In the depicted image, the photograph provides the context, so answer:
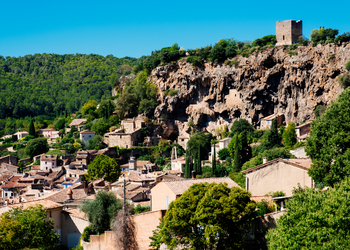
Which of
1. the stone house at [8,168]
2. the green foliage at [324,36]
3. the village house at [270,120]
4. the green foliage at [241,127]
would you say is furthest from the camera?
the stone house at [8,168]

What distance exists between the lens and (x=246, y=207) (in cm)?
1988

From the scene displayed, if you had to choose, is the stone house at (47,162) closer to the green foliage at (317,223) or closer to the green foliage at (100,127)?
the green foliage at (100,127)

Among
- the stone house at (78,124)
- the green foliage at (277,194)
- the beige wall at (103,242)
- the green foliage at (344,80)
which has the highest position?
the green foliage at (344,80)

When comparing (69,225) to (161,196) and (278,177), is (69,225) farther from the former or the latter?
(278,177)

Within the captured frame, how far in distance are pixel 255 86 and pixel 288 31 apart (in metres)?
9.64

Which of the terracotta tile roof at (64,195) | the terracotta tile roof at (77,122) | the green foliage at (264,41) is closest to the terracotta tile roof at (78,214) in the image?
the terracotta tile roof at (64,195)

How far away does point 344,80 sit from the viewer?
5438 centimetres

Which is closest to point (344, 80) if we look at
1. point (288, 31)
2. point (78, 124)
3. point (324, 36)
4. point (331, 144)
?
point (324, 36)

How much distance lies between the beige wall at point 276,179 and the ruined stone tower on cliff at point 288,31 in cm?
4374

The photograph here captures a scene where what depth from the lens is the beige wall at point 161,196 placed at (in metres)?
25.2

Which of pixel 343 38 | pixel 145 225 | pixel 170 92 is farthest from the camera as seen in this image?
pixel 170 92

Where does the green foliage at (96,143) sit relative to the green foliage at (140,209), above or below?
above

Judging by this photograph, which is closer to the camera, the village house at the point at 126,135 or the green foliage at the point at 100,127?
the village house at the point at 126,135

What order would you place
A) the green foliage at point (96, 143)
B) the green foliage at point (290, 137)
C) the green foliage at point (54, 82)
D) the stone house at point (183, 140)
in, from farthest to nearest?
1. the green foliage at point (54, 82)
2. the stone house at point (183, 140)
3. the green foliage at point (96, 143)
4. the green foliage at point (290, 137)
